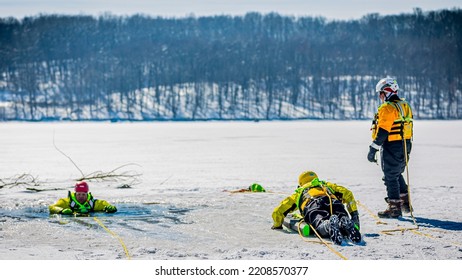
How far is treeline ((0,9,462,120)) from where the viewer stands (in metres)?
20.6

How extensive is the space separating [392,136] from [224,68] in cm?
7724

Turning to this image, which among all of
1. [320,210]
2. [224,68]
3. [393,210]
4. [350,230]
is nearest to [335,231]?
[350,230]

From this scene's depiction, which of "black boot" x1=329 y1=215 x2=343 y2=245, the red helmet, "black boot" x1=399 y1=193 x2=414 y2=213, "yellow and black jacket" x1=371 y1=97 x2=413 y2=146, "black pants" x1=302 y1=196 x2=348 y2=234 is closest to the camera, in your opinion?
"black boot" x1=329 y1=215 x2=343 y2=245

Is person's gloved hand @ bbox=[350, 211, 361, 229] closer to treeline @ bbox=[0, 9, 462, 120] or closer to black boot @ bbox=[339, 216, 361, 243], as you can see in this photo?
black boot @ bbox=[339, 216, 361, 243]

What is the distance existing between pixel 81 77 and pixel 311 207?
64.3 meters

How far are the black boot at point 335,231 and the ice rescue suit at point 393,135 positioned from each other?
176 centimetres

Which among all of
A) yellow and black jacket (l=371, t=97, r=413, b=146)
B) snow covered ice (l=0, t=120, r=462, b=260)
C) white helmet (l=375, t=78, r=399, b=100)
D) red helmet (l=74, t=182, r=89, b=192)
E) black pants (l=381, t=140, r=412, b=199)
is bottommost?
snow covered ice (l=0, t=120, r=462, b=260)

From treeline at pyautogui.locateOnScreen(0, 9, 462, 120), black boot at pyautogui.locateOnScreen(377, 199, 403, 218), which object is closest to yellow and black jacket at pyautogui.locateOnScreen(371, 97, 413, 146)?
black boot at pyautogui.locateOnScreen(377, 199, 403, 218)

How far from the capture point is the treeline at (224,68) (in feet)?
67.7

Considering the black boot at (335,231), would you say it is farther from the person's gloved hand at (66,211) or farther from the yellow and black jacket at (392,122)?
the person's gloved hand at (66,211)

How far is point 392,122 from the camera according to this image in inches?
312

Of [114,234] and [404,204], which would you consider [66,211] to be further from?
[404,204]

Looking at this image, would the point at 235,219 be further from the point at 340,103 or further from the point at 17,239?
the point at 340,103

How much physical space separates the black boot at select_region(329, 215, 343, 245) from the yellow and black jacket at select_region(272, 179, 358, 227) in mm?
431
